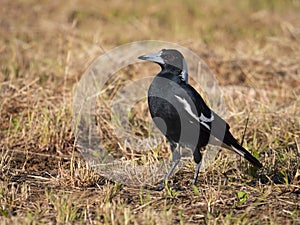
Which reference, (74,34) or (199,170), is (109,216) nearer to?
(199,170)

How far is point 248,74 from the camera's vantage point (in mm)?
7238

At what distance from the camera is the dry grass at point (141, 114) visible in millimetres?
3861

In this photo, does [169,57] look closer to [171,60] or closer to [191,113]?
[171,60]

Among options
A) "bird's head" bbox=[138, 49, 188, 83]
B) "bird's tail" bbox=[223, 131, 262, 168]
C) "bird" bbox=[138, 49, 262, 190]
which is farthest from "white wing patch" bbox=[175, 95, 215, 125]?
"bird's head" bbox=[138, 49, 188, 83]

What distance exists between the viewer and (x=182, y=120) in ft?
14.3

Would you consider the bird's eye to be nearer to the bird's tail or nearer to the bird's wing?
the bird's wing

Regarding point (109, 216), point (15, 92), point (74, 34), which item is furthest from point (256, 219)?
point (74, 34)

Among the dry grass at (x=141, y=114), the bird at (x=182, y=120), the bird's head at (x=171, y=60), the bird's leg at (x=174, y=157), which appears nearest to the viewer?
the dry grass at (x=141, y=114)

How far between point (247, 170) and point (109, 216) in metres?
1.37

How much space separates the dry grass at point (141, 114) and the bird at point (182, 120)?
21 centimetres

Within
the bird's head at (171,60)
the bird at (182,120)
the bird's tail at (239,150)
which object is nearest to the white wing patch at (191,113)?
the bird at (182,120)

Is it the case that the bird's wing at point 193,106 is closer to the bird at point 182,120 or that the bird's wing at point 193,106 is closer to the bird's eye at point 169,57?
the bird at point 182,120

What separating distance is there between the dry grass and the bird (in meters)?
0.21

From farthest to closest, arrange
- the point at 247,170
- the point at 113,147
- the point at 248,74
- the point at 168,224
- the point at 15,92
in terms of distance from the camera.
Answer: the point at 248,74 → the point at 15,92 → the point at 113,147 → the point at 247,170 → the point at 168,224
